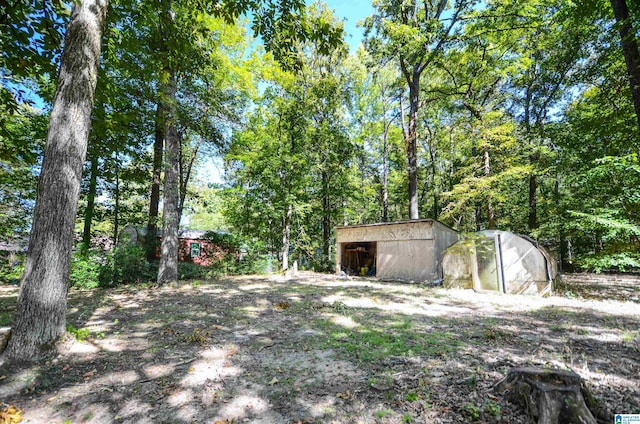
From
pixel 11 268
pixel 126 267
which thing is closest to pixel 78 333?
pixel 126 267

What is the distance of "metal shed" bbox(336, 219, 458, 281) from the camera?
438 inches

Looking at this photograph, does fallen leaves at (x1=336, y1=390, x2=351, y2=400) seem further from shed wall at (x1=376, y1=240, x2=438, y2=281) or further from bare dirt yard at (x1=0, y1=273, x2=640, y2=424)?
shed wall at (x1=376, y1=240, x2=438, y2=281)

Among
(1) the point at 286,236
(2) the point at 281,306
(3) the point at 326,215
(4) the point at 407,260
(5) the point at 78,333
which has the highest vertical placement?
(3) the point at 326,215

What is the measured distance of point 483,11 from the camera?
11.5 meters

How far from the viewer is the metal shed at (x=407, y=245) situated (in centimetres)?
1113

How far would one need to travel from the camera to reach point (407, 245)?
39.1 ft

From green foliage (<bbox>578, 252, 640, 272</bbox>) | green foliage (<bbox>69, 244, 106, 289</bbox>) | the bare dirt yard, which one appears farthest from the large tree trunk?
green foliage (<bbox>578, 252, 640, 272</bbox>)

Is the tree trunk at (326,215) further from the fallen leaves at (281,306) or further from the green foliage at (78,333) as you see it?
the green foliage at (78,333)

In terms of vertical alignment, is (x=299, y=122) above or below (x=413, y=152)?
above

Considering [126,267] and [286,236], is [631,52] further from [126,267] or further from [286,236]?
[126,267]

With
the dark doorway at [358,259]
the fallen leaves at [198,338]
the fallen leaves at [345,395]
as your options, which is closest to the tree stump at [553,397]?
the fallen leaves at [345,395]

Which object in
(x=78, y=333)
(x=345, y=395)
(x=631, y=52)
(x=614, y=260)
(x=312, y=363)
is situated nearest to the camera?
(x=345, y=395)

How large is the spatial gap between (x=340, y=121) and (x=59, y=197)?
1677 cm

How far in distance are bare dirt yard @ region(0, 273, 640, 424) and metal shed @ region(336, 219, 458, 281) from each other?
15.9 feet
